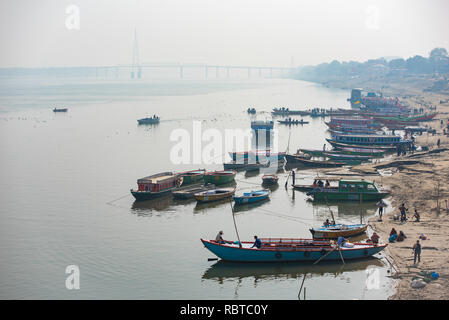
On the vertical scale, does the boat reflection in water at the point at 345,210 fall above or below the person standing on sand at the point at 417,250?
below

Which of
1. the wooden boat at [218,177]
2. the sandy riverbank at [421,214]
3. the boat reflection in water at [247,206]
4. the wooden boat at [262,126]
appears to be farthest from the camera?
the wooden boat at [262,126]

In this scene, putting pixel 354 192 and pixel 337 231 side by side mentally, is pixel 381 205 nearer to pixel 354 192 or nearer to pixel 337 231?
pixel 354 192

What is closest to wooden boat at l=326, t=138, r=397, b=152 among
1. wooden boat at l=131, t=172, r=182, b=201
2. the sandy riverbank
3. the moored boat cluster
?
the moored boat cluster

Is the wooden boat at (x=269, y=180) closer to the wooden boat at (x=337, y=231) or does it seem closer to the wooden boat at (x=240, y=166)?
the wooden boat at (x=240, y=166)

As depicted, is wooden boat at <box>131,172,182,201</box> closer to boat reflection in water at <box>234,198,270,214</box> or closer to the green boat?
boat reflection in water at <box>234,198,270,214</box>

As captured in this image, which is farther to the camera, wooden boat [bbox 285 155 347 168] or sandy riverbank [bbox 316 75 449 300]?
wooden boat [bbox 285 155 347 168]

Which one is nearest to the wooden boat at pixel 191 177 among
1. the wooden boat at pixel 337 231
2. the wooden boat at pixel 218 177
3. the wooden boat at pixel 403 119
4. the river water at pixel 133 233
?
the wooden boat at pixel 218 177
